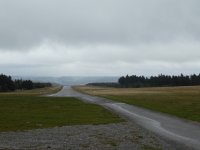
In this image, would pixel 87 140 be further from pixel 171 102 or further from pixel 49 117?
pixel 171 102

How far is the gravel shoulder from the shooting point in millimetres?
20656

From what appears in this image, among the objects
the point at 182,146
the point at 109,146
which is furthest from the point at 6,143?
the point at 182,146

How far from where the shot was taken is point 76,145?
21.1 m

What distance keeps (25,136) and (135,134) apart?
6.62 metres

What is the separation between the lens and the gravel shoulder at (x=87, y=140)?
20656 mm

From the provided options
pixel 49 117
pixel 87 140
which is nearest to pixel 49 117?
pixel 49 117

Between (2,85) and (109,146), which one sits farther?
(2,85)

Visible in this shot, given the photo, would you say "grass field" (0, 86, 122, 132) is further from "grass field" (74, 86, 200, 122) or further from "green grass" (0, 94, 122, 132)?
"grass field" (74, 86, 200, 122)

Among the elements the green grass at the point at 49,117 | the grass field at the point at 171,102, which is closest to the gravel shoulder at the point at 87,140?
the green grass at the point at 49,117

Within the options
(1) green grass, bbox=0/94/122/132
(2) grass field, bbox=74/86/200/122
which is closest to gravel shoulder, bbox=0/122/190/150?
(1) green grass, bbox=0/94/122/132

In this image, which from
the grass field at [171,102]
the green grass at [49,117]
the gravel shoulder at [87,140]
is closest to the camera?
the gravel shoulder at [87,140]

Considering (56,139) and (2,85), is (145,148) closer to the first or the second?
(56,139)

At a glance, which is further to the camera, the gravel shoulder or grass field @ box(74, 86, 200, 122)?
grass field @ box(74, 86, 200, 122)

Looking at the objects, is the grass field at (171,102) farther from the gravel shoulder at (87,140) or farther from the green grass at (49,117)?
the gravel shoulder at (87,140)
